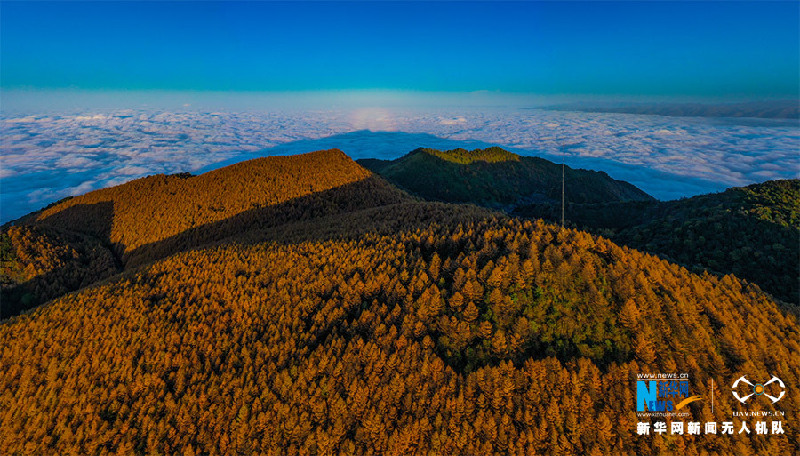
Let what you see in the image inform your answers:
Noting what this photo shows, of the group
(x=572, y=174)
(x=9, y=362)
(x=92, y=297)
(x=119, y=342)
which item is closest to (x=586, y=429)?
(x=119, y=342)

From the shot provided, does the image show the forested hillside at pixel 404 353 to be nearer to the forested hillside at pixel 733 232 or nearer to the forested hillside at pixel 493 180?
the forested hillside at pixel 733 232

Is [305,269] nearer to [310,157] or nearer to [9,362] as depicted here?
[9,362]

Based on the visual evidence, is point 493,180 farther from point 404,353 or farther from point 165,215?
point 404,353

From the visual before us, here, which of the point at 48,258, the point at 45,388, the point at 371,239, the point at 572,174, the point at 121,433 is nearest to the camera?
the point at 121,433

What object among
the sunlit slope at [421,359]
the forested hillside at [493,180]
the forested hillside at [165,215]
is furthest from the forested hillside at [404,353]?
the forested hillside at [493,180]

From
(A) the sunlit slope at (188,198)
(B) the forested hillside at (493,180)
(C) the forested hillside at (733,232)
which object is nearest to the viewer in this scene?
(C) the forested hillside at (733,232)
